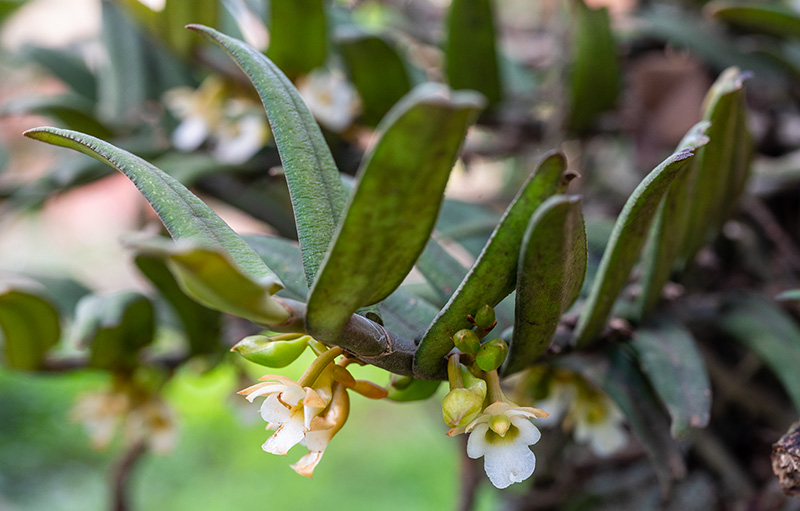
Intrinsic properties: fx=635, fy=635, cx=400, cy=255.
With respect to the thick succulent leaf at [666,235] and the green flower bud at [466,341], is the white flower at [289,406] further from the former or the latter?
the thick succulent leaf at [666,235]

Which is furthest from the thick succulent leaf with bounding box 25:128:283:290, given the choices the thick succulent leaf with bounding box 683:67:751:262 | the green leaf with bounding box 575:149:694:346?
the thick succulent leaf with bounding box 683:67:751:262

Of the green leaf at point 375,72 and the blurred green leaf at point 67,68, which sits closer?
the green leaf at point 375,72

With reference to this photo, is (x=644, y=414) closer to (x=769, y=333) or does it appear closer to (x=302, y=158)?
(x=769, y=333)

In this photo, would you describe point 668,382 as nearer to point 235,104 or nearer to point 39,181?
point 235,104

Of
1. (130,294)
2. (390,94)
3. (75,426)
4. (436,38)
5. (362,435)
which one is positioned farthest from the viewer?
(75,426)

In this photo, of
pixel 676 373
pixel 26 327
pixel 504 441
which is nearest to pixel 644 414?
pixel 676 373

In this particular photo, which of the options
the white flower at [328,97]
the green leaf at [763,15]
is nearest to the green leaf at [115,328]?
the white flower at [328,97]

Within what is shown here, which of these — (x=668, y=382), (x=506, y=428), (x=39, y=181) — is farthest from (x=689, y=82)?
(x=39, y=181)

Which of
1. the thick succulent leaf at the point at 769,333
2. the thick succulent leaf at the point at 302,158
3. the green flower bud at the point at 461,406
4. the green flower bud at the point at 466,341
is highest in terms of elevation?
the thick succulent leaf at the point at 302,158
